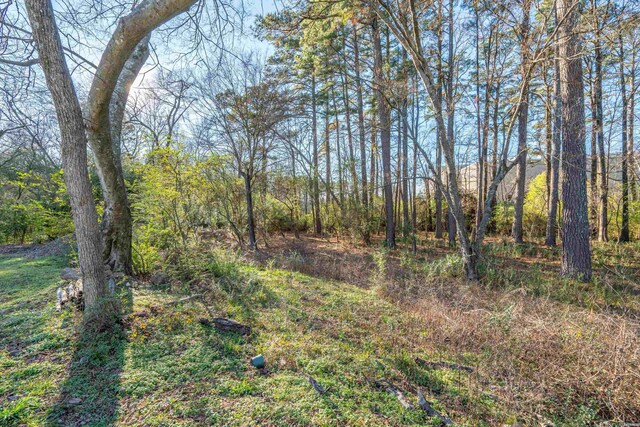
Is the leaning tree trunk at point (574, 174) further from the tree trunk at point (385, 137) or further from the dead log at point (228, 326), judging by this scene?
the dead log at point (228, 326)

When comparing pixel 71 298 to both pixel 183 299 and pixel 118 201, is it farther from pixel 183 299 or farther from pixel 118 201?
pixel 118 201

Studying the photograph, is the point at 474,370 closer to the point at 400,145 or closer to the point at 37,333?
the point at 37,333

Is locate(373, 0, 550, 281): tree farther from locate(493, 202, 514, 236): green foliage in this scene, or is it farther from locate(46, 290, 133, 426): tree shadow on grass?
locate(493, 202, 514, 236): green foliage

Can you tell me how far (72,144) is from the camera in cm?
252

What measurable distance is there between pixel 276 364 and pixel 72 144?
8.85 ft

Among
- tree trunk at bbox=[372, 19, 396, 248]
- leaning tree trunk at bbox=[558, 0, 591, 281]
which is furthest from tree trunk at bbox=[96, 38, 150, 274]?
leaning tree trunk at bbox=[558, 0, 591, 281]

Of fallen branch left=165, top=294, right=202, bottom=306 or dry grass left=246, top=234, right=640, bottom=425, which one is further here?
fallen branch left=165, top=294, right=202, bottom=306

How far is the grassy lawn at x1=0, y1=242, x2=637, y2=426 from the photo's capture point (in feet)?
5.94

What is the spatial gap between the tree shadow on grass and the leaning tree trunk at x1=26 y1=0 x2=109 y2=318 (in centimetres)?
37

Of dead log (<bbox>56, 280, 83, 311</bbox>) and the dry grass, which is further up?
dead log (<bbox>56, 280, 83, 311</bbox>)

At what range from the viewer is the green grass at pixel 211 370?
70.3 inches

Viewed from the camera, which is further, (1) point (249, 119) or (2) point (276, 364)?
(1) point (249, 119)

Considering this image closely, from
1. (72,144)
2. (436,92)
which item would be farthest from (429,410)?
(436,92)

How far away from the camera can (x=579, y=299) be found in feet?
15.2
